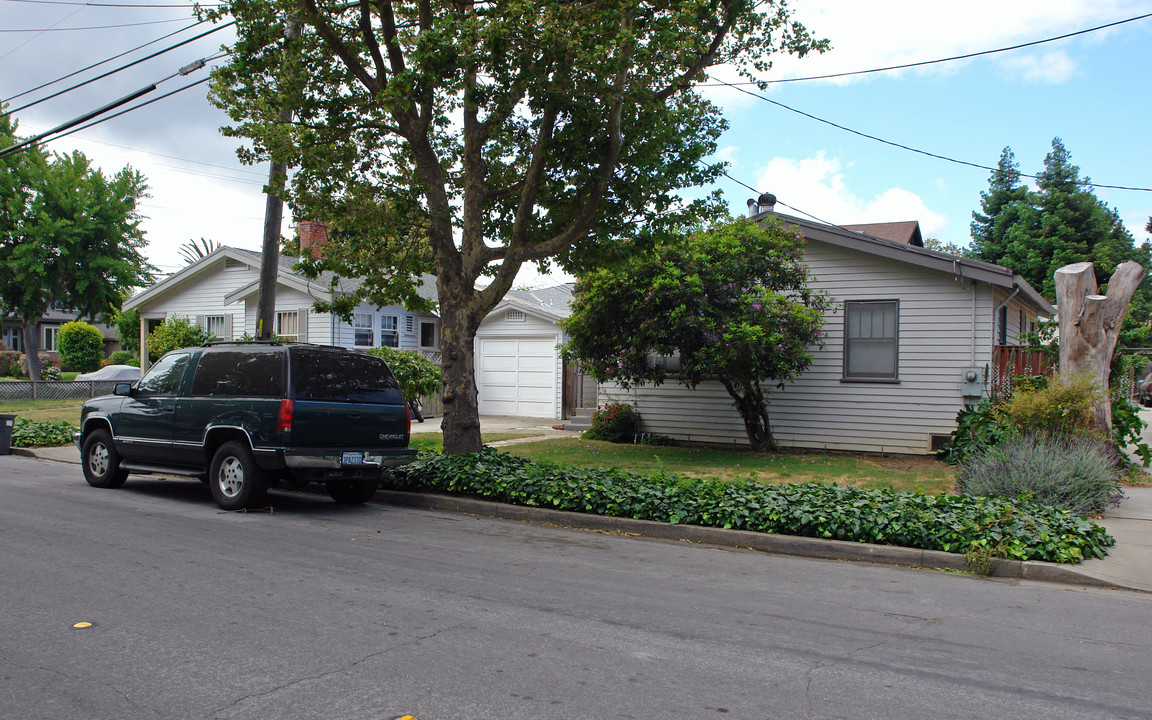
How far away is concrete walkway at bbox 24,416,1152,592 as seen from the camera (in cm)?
692

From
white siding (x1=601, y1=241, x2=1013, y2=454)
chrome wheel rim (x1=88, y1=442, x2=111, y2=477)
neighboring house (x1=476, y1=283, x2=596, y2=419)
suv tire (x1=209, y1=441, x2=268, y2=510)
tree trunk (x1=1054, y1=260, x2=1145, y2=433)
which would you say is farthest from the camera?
neighboring house (x1=476, y1=283, x2=596, y2=419)

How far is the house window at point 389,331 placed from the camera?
25141 mm

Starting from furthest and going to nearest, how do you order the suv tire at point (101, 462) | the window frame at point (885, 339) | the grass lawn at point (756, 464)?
the window frame at point (885, 339) < the grass lawn at point (756, 464) < the suv tire at point (101, 462)

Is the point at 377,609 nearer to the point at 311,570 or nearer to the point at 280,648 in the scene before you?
the point at 280,648

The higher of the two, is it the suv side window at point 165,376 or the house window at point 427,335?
the house window at point 427,335

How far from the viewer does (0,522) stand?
27.8 ft

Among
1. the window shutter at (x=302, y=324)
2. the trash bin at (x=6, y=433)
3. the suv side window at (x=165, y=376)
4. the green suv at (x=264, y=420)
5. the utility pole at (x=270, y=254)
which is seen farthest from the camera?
the window shutter at (x=302, y=324)

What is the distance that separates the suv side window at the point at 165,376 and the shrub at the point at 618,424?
30.3 feet

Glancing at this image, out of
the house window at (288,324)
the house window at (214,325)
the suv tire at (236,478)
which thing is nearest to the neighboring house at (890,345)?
the suv tire at (236,478)

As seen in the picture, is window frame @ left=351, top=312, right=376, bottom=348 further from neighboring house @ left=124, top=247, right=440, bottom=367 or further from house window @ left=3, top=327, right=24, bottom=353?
house window @ left=3, top=327, right=24, bottom=353

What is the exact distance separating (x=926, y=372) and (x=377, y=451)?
9956 millimetres

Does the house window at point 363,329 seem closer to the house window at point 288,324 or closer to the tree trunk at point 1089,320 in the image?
the house window at point 288,324

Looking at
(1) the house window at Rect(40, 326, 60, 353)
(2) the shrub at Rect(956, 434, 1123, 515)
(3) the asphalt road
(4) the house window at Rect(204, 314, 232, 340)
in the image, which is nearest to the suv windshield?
(3) the asphalt road

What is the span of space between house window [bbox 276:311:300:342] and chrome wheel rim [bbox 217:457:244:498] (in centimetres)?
1502
